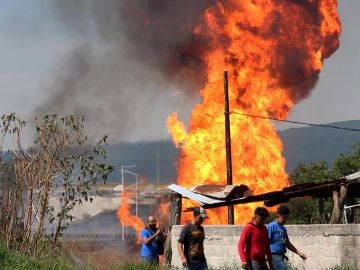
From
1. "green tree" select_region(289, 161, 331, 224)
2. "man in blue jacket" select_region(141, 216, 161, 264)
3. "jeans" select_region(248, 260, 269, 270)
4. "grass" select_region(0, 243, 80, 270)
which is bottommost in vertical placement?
"jeans" select_region(248, 260, 269, 270)

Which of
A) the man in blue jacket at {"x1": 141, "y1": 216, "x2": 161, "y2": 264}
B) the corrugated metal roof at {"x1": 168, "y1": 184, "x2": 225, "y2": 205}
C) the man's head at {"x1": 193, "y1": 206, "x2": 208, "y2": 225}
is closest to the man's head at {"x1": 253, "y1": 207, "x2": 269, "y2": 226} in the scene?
the man's head at {"x1": 193, "y1": 206, "x2": 208, "y2": 225}

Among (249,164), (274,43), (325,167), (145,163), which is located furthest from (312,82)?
(145,163)

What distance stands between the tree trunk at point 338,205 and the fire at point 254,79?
37.4 ft

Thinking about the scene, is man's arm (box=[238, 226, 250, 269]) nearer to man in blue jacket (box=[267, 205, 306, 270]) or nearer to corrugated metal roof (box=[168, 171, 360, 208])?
man in blue jacket (box=[267, 205, 306, 270])

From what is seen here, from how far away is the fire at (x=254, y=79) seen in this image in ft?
94.5

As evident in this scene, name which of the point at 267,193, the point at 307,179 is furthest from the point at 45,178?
the point at 307,179

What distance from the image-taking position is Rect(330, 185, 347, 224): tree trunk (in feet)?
53.6

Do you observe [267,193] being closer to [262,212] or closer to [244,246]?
[262,212]

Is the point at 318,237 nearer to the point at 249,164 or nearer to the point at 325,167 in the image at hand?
the point at 249,164

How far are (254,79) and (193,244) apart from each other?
18552 mm

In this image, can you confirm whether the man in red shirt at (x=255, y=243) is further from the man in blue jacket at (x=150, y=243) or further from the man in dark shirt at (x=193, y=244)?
the man in blue jacket at (x=150, y=243)

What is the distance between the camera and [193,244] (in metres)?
11.3

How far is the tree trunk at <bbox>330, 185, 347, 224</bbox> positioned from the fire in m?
11.4

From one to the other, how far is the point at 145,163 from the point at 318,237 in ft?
220
